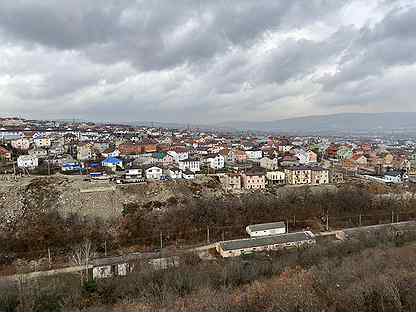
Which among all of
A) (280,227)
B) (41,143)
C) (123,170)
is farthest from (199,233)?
(41,143)

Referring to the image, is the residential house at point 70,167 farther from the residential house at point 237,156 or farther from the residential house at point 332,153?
the residential house at point 332,153

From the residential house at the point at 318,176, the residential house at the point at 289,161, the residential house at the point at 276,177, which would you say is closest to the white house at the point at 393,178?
the residential house at the point at 318,176

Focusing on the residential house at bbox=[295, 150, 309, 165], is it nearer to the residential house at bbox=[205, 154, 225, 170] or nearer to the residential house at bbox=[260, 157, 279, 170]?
the residential house at bbox=[260, 157, 279, 170]

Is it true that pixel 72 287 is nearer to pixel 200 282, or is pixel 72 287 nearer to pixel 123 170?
pixel 200 282

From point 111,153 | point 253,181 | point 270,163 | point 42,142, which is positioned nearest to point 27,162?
point 111,153

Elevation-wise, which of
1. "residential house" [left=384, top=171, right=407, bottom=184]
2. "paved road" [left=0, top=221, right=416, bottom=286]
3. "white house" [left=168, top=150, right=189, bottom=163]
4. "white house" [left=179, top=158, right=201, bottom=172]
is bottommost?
"paved road" [left=0, top=221, right=416, bottom=286]

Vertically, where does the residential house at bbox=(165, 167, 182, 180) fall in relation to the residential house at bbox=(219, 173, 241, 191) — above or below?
above

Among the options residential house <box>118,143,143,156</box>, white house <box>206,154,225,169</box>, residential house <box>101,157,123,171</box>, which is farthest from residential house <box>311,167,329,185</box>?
residential house <box>118,143,143,156</box>
